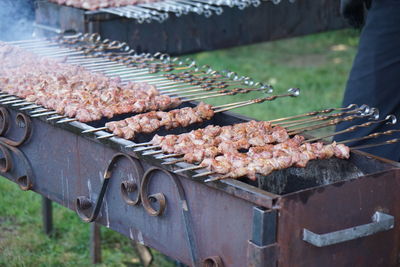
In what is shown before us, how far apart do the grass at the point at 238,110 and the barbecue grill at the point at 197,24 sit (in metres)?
1.43

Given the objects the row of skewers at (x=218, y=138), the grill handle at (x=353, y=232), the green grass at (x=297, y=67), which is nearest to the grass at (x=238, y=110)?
the green grass at (x=297, y=67)

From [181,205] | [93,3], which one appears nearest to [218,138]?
[181,205]

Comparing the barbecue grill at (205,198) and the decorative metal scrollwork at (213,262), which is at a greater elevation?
the barbecue grill at (205,198)

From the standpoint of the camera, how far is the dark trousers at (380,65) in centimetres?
426

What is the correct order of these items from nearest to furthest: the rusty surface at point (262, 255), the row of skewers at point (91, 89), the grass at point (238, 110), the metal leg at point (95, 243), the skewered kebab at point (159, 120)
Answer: the rusty surface at point (262, 255) → the skewered kebab at point (159, 120) → the row of skewers at point (91, 89) → the metal leg at point (95, 243) → the grass at point (238, 110)

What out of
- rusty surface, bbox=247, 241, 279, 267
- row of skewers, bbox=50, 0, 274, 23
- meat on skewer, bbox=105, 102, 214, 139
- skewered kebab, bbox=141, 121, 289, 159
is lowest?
rusty surface, bbox=247, 241, 279, 267

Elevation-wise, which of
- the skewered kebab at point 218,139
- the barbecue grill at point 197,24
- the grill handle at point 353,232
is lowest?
the grill handle at point 353,232

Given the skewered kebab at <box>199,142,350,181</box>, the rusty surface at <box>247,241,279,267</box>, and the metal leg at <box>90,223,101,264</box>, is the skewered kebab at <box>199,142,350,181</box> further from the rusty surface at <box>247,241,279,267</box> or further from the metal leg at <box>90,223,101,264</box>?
the metal leg at <box>90,223,101,264</box>

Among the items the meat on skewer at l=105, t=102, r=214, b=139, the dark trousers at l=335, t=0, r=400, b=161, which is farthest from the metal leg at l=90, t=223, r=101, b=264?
the dark trousers at l=335, t=0, r=400, b=161

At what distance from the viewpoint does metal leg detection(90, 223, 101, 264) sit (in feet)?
15.2

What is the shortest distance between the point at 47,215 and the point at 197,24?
75.3 inches

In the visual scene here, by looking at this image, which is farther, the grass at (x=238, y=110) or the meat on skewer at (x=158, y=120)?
the grass at (x=238, y=110)

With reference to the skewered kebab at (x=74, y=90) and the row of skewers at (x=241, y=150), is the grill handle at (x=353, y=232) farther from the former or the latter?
the skewered kebab at (x=74, y=90)

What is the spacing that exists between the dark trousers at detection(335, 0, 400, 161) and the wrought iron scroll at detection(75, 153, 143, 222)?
6.23 ft
